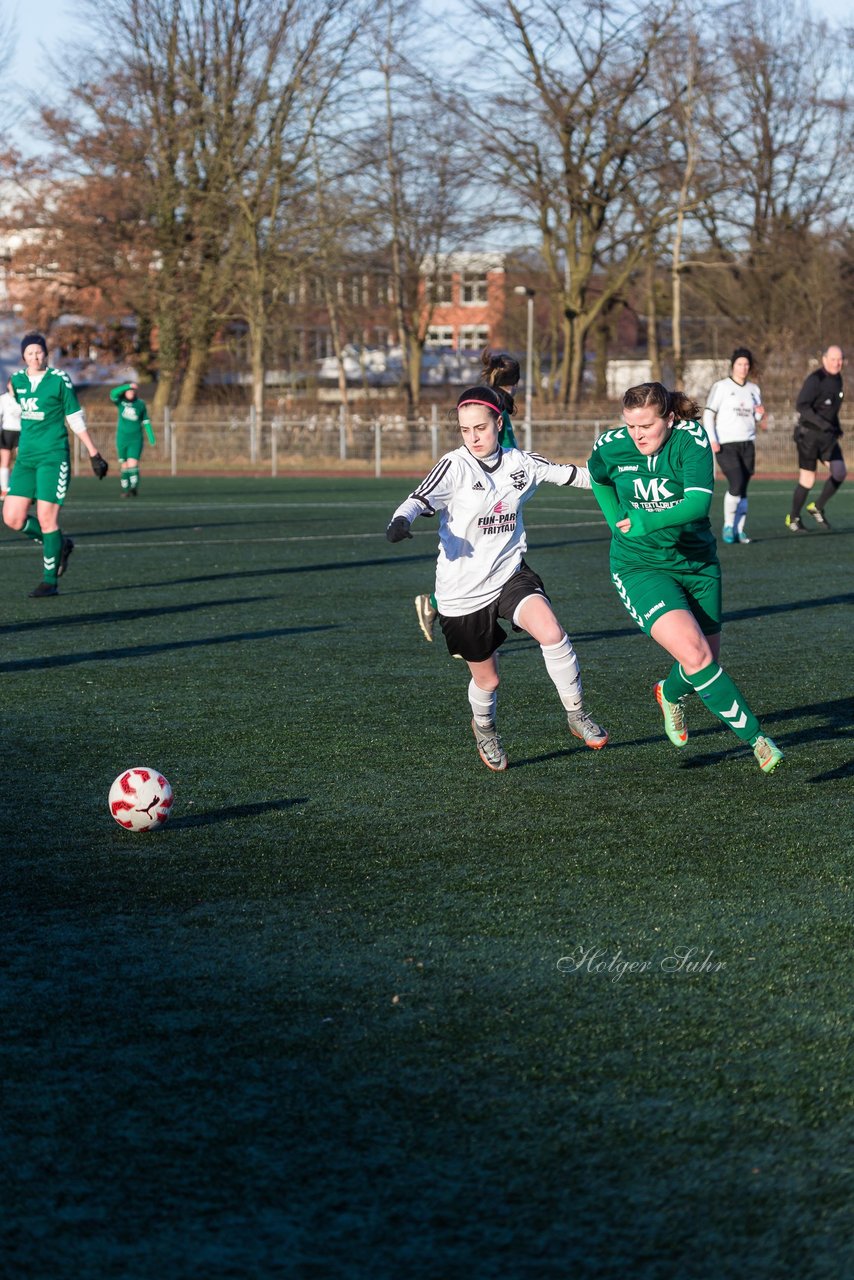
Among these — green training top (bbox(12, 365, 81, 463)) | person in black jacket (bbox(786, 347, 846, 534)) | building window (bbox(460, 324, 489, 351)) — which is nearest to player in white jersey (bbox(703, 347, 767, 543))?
person in black jacket (bbox(786, 347, 846, 534))

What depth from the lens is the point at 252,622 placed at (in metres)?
11.5

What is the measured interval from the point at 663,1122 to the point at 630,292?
170ft

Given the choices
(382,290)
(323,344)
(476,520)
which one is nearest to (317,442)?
(382,290)

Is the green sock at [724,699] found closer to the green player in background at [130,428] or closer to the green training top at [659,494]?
the green training top at [659,494]

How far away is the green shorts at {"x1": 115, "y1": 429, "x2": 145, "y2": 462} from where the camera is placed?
98.4 feet

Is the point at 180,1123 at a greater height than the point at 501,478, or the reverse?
the point at 501,478

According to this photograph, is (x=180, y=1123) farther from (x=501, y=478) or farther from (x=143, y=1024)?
(x=501, y=478)

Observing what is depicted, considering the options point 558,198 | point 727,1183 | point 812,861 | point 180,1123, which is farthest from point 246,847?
point 558,198

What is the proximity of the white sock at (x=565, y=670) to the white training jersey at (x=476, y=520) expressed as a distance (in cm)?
35

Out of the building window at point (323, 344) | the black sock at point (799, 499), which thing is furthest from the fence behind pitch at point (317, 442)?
the black sock at point (799, 499)

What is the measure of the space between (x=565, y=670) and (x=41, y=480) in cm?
720

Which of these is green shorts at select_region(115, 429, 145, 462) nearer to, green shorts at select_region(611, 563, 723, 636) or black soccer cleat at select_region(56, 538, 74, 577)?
black soccer cleat at select_region(56, 538, 74, 577)

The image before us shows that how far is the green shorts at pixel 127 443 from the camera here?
29984 millimetres

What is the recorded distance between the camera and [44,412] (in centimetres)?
1263
